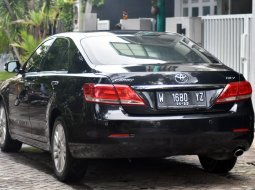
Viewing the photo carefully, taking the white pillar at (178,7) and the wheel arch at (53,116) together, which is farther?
the white pillar at (178,7)

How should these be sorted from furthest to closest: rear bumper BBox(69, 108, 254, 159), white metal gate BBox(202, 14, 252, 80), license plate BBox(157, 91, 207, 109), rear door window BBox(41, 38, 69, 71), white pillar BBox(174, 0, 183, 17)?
white pillar BBox(174, 0, 183, 17)
white metal gate BBox(202, 14, 252, 80)
rear door window BBox(41, 38, 69, 71)
license plate BBox(157, 91, 207, 109)
rear bumper BBox(69, 108, 254, 159)

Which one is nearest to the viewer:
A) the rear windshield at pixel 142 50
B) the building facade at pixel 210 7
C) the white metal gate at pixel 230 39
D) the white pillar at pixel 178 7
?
the rear windshield at pixel 142 50

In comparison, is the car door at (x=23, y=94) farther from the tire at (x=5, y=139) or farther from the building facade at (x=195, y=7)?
the building facade at (x=195, y=7)

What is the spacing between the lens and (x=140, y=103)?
23.7 ft

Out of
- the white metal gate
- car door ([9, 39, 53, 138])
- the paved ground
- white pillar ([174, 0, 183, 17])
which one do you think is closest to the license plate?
the paved ground

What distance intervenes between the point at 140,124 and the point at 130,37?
156cm

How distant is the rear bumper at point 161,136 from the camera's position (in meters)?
7.18

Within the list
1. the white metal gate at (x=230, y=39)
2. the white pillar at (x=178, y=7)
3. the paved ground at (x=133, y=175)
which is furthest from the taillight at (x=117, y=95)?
the white pillar at (x=178, y=7)

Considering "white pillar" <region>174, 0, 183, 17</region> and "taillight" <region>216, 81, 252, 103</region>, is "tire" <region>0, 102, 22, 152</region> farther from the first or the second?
"white pillar" <region>174, 0, 183, 17</region>

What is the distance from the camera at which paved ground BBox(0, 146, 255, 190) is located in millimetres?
7770

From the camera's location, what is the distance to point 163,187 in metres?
7.64

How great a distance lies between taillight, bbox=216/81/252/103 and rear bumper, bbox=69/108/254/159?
6.4 inches

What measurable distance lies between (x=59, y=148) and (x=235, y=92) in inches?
77.7

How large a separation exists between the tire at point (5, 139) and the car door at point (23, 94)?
14.7 inches
